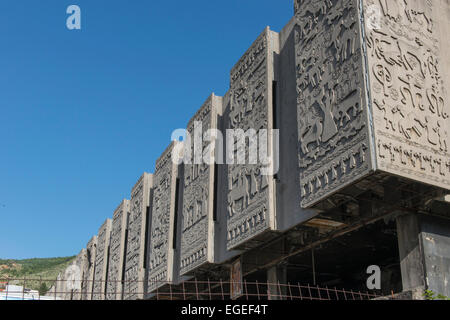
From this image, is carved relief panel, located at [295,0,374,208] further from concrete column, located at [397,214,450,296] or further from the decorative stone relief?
the decorative stone relief

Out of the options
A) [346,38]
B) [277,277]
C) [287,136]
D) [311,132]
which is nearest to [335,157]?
[311,132]

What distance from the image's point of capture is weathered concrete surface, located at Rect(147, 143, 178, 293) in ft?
71.1

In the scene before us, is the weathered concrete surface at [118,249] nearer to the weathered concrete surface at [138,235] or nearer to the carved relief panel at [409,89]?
the weathered concrete surface at [138,235]

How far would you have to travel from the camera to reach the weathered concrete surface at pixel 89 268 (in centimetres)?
3531

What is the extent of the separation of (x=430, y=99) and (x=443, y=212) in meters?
2.67

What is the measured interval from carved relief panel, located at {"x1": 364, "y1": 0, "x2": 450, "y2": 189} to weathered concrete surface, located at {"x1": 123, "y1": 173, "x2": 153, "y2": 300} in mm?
15893

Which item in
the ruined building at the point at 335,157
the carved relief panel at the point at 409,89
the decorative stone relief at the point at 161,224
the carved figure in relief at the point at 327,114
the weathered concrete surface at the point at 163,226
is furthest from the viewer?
the decorative stone relief at the point at 161,224

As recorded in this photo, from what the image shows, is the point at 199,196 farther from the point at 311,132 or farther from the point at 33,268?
the point at 33,268

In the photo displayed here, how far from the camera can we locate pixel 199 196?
19.6m

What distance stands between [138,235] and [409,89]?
16749mm

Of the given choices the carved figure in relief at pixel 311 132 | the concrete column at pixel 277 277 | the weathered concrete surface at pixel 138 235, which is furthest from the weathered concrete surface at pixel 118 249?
the carved figure in relief at pixel 311 132

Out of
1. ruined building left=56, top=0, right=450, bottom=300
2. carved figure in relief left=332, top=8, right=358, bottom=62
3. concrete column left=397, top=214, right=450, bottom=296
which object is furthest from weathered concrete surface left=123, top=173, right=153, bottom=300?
carved figure in relief left=332, top=8, right=358, bottom=62

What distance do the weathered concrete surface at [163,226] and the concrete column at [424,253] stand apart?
34.8 feet
